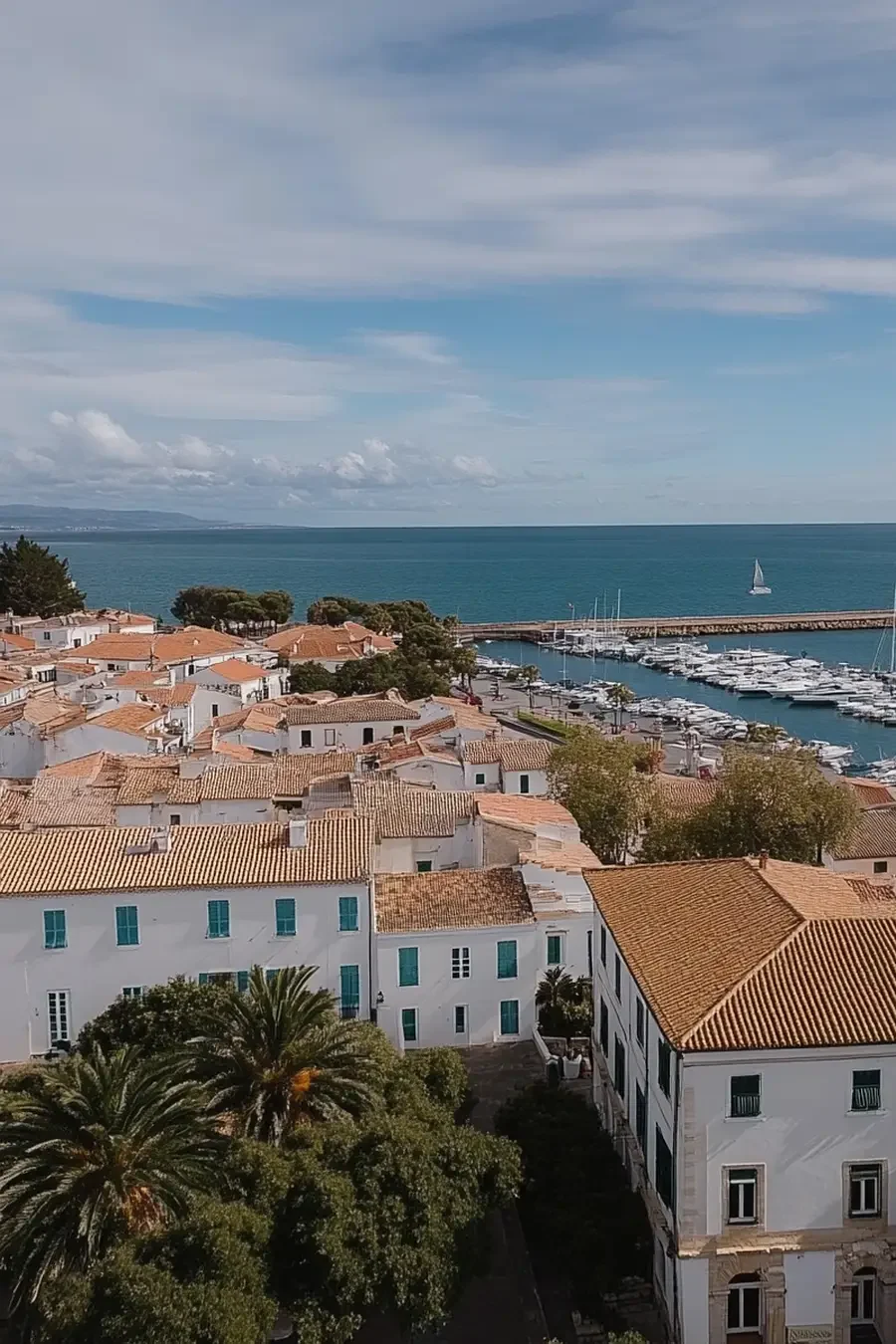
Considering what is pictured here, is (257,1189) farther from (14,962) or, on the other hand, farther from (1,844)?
(1,844)

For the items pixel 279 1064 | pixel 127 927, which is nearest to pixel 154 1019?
pixel 127 927

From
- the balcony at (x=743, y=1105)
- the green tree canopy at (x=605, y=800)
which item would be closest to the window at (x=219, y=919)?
the balcony at (x=743, y=1105)

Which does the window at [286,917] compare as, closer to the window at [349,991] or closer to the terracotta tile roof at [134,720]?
the window at [349,991]

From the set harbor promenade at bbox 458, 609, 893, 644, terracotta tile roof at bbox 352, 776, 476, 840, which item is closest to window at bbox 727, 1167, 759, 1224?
terracotta tile roof at bbox 352, 776, 476, 840

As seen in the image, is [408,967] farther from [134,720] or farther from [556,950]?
[134,720]

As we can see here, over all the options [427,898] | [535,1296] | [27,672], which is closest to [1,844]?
[427,898]

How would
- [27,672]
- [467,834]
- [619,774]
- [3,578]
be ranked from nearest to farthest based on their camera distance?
[467,834] → [619,774] → [27,672] → [3,578]
